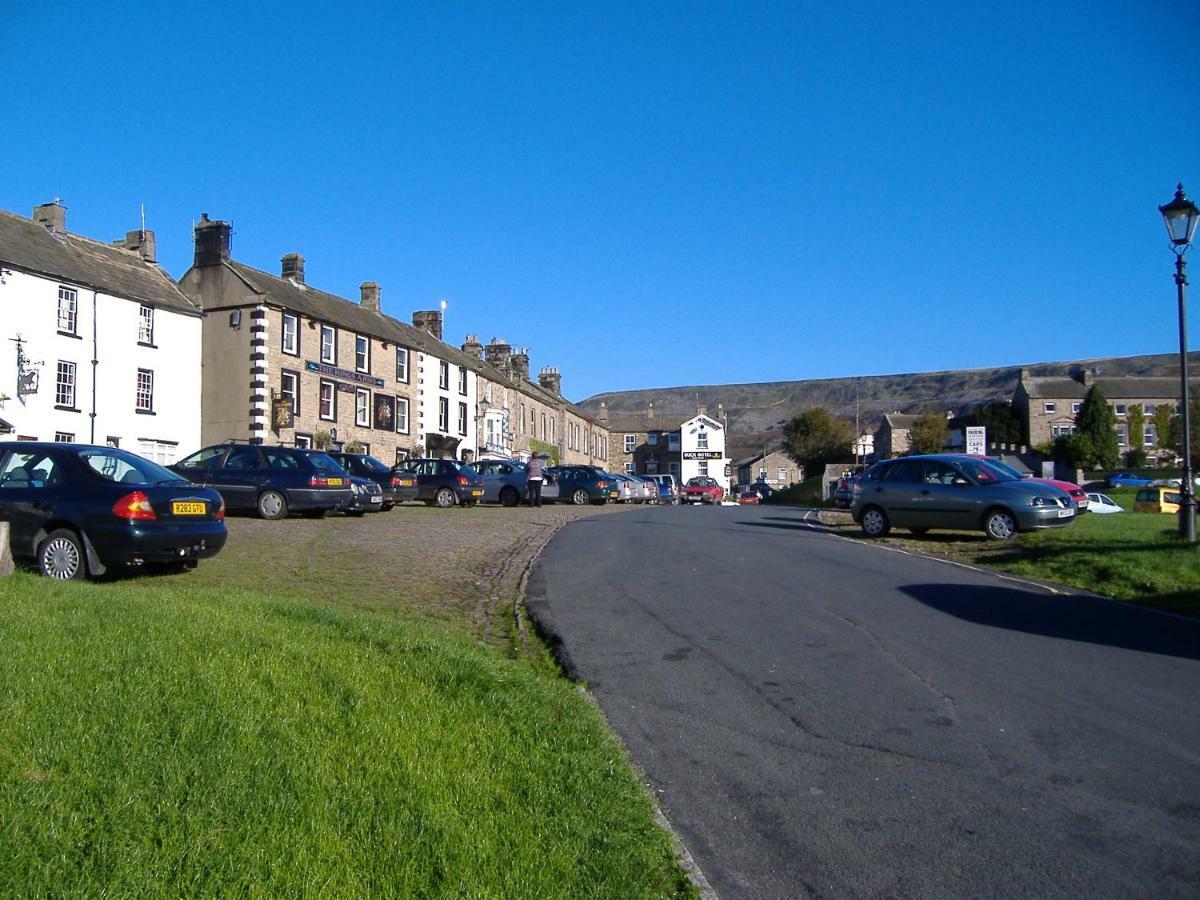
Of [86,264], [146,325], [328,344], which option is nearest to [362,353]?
[328,344]

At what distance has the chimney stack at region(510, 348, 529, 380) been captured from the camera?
232 feet

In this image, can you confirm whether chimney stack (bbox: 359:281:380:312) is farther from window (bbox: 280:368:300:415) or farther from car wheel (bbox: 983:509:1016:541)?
car wheel (bbox: 983:509:1016:541)

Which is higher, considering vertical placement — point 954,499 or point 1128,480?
point 1128,480

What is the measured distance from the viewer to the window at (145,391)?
36731mm

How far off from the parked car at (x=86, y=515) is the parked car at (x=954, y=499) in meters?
13.0

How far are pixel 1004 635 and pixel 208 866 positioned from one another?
755cm

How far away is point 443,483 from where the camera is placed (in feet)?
105

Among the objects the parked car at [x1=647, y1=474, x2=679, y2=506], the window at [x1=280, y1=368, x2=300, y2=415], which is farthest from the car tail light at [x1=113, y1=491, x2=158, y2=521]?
the parked car at [x1=647, y1=474, x2=679, y2=506]

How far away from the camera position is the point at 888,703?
22.4 ft

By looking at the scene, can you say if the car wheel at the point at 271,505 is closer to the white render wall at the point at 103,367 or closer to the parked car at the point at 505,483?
the parked car at the point at 505,483

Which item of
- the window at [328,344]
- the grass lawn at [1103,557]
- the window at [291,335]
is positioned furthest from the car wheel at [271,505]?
the window at [328,344]

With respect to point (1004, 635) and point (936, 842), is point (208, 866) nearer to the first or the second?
point (936, 842)

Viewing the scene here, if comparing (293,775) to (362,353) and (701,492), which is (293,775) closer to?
(362,353)

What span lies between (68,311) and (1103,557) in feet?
105
